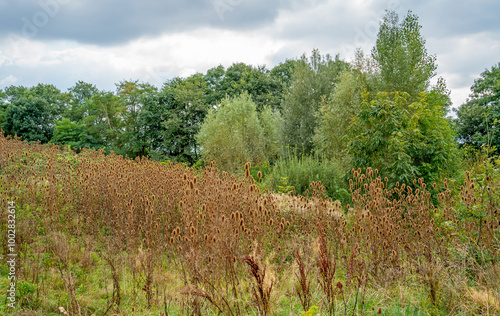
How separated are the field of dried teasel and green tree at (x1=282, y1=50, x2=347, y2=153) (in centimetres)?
1278

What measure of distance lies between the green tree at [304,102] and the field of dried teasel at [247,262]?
12.8 m

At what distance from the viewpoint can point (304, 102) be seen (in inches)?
785

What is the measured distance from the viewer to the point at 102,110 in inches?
1160

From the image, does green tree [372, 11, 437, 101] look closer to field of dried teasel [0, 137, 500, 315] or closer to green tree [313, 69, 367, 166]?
green tree [313, 69, 367, 166]

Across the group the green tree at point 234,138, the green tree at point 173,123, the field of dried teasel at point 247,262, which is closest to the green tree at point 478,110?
the green tree at point 234,138

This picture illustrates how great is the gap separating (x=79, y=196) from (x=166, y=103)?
773 inches

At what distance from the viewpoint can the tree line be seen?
31.1 feet

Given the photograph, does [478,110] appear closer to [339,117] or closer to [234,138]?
[339,117]

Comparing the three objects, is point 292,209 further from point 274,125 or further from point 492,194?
point 274,125

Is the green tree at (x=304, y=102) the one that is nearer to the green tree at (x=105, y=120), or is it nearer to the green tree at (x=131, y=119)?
the green tree at (x=131, y=119)

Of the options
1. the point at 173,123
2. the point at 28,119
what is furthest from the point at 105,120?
the point at 173,123

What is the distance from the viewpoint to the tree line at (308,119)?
949 cm

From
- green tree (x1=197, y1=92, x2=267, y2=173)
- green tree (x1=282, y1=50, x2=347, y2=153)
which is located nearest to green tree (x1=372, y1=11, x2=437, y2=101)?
green tree (x1=282, y1=50, x2=347, y2=153)

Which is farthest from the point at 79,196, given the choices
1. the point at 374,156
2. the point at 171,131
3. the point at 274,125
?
the point at 171,131
